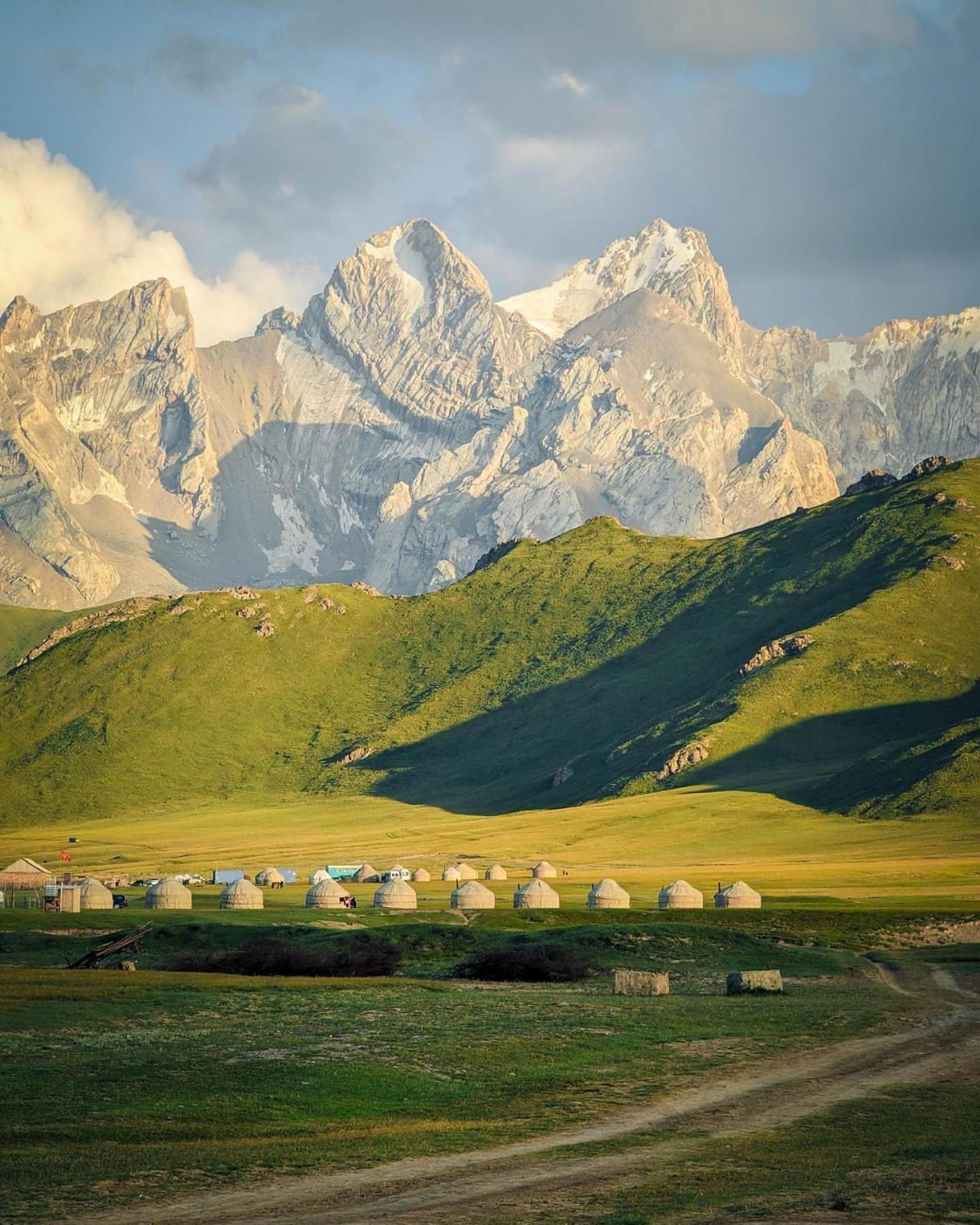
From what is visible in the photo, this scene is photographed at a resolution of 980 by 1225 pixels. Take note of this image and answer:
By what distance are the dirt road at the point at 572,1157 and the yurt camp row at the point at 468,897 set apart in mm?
83626

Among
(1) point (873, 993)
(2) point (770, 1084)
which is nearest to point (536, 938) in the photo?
(1) point (873, 993)

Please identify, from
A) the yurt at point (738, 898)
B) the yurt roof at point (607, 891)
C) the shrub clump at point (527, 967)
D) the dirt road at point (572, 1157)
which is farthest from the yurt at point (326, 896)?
the dirt road at point (572, 1157)

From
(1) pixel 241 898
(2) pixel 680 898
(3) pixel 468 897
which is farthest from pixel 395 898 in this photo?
(2) pixel 680 898

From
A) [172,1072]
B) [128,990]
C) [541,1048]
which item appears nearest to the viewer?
[172,1072]

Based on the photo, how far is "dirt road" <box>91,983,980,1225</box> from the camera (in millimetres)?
33875

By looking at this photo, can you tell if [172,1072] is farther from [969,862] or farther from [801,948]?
[969,862]

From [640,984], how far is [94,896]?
83189 mm

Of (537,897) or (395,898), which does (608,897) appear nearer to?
(537,897)

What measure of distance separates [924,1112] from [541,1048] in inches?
649

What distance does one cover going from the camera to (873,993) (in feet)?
257

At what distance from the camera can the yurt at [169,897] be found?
14700 cm

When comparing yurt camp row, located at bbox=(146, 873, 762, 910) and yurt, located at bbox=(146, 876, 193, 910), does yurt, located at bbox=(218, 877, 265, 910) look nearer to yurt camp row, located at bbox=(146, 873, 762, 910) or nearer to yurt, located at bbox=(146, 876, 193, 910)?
yurt camp row, located at bbox=(146, 873, 762, 910)

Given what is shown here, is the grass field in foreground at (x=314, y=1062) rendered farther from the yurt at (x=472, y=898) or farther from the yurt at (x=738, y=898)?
the yurt at (x=472, y=898)

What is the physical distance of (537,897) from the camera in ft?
473
